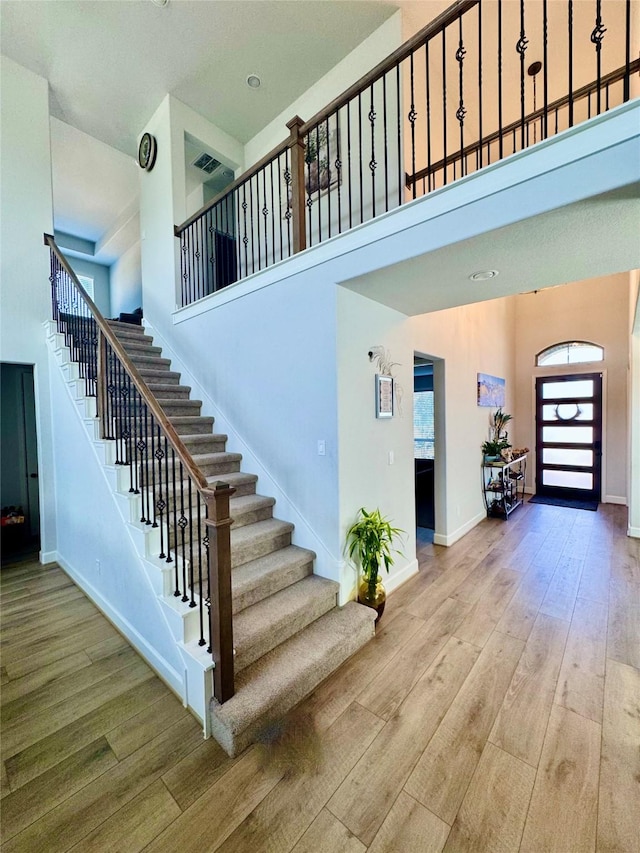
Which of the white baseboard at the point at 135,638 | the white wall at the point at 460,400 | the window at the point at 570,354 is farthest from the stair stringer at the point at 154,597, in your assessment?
the window at the point at 570,354

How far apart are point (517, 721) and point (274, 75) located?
6.52m

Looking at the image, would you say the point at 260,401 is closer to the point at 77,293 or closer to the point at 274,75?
the point at 77,293

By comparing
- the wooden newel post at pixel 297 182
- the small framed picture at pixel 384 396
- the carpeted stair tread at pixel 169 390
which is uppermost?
the wooden newel post at pixel 297 182

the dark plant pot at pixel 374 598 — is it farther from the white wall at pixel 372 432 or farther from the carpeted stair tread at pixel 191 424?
the carpeted stair tread at pixel 191 424

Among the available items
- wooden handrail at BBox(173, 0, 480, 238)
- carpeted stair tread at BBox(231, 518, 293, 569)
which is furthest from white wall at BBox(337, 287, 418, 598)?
wooden handrail at BBox(173, 0, 480, 238)

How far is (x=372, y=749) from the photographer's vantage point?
5.78 feet

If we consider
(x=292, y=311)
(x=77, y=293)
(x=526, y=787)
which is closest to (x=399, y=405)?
(x=292, y=311)

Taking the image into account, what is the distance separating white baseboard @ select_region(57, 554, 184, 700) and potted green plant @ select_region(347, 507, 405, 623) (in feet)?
→ 4.68

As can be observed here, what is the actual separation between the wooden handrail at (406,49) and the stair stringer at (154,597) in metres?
3.09

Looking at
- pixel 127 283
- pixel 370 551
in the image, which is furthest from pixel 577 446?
pixel 127 283

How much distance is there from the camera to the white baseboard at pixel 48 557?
4.08 meters

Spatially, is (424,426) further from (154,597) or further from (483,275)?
(154,597)

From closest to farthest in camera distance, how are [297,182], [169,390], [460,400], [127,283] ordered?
[297,182], [169,390], [460,400], [127,283]

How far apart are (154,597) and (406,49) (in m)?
3.93
